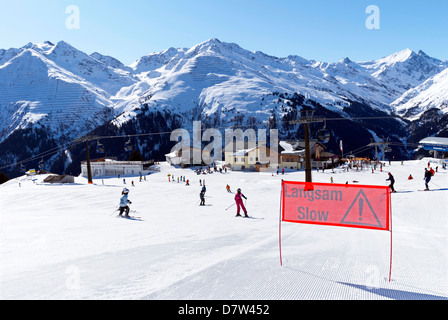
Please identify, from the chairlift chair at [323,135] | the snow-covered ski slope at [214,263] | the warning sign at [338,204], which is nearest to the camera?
the snow-covered ski slope at [214,263]

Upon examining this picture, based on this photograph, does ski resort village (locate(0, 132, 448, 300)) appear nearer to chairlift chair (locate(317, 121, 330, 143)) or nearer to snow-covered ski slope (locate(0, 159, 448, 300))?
snow-covered ski slope (locate(0, 159, 448, 300))

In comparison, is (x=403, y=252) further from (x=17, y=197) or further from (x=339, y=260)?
(x=17, y=197)

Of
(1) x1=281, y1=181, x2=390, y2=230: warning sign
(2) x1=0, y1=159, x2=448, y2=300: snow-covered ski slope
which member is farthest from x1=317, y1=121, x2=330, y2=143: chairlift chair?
(1) x1=281, y1=181, x2=390, y2=230: warning sign

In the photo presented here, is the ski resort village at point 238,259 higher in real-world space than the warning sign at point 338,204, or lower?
lower

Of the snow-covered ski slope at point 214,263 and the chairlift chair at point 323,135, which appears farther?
the chairlift chair at point 323,135

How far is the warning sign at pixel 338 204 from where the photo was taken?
5.03 metres

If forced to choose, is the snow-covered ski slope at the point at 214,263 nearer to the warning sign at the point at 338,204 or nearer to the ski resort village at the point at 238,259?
the ski resort village at the point at 238,259

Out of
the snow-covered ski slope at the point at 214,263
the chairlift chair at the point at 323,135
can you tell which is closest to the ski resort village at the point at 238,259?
the snow-covered ski slope at the point at 214,263

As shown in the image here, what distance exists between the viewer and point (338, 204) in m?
5.53

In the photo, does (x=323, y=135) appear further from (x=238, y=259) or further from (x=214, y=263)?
(x=214, y=263)

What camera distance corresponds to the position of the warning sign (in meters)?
5.03

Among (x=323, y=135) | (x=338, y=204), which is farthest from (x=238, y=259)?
(x=323, y=135)

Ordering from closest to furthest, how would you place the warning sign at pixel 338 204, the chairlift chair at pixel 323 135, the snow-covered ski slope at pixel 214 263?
1. the snow-covered ski slope at pixel 214 263
2. the warning sign at pixel 338 204
3. the chairlift chair at pixel 323 135

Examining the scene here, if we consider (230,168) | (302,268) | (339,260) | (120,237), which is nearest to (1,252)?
(120,237)
